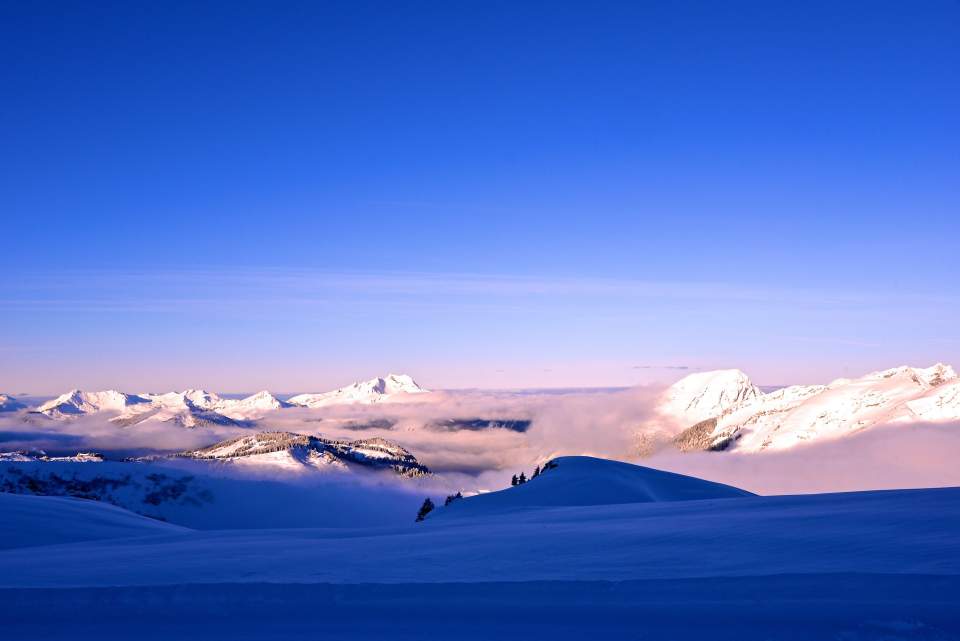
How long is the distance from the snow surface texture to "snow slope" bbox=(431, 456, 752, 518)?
15.6m

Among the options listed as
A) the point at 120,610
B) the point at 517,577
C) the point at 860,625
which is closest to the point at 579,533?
the point at 517,577

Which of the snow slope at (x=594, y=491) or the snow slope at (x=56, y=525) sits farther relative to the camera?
the snow slope at (x=594, y=491)

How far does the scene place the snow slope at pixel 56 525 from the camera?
15.2 metres

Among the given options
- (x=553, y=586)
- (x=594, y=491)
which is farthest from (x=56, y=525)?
(x=594, y=491)

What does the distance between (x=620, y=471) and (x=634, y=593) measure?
28.5m

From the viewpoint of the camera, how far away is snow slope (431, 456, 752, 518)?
26250 millimetres

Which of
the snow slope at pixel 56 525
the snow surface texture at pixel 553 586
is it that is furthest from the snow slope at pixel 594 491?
the snow surface texture at pixel 553 586

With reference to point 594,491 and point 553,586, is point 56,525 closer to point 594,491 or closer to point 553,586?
point 553,586

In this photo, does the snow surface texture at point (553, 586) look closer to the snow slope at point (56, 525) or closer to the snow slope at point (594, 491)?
the snow slope at point (56, 525)

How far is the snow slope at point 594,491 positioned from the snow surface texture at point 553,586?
1563 cm

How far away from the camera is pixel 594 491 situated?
1091 inches

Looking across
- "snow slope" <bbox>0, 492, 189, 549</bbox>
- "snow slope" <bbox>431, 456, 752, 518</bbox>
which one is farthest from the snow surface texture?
"snow slope" <bbox>431, 456, 752, 518</bbox>

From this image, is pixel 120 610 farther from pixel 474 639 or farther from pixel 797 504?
pixel 797 504

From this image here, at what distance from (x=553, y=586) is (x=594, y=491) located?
72.9 ft
